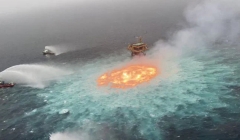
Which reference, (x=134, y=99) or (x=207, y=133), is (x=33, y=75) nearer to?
(x=134, y=99)

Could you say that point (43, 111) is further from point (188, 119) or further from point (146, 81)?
point (188, 119)

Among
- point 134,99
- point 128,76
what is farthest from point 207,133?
point 128,76

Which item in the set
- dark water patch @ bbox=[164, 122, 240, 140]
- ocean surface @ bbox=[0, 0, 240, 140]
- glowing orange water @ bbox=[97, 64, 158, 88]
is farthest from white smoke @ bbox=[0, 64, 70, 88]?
dark water patch @ bbox=[164, 122, 240, 140]

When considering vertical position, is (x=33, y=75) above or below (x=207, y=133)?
above

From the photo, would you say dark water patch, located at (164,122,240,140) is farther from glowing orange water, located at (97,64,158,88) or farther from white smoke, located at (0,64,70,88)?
white smoke, located at (0,64,70,88)

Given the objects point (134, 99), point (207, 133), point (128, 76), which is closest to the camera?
point (207, 133)

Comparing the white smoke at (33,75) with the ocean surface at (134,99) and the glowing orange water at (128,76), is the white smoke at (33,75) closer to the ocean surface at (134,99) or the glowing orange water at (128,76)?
the ocean surface at (134,99)
